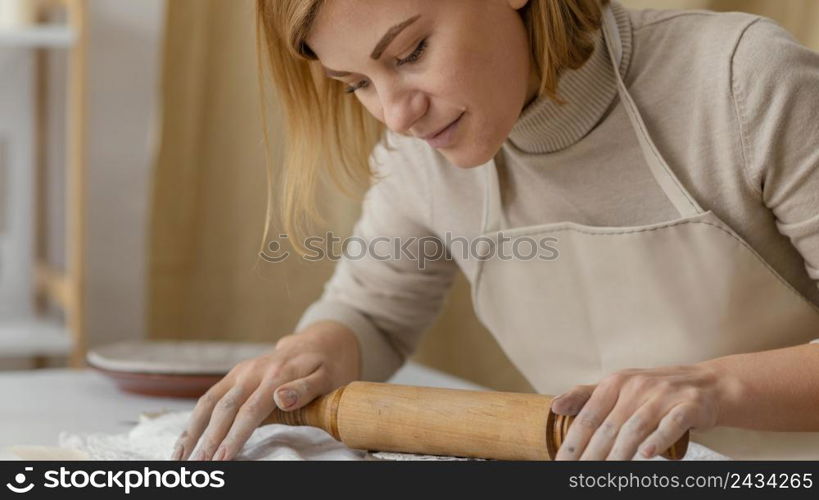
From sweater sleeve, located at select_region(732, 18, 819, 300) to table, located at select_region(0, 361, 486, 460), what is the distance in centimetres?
57

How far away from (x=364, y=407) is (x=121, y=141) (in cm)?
169

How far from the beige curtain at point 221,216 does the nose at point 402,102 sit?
1.18 m

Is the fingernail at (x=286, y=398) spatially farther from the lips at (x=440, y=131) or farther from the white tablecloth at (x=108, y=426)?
the lips at (x=440, y=131)

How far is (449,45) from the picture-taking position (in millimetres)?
1048

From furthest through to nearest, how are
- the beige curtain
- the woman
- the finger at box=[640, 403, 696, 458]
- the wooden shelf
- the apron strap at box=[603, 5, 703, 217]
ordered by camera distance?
1. the beige curtain
2. the wooden shelf
3. the apron strap at box=[603, 5, 703, 217]
4. the woman
5. the finger at box=[640, 403, 696, 458]

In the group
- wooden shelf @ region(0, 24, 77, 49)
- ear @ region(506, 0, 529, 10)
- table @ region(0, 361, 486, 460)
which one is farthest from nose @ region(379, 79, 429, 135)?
wooden shelf @ region(0, 24, 77, 49)

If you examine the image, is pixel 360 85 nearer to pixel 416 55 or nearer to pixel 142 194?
pixel 416 55

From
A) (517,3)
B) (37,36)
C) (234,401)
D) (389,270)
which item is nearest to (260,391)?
(234,401)

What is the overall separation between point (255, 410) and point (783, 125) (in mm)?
583

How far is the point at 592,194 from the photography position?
1.22 meters

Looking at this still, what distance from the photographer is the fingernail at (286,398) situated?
3.59 feet

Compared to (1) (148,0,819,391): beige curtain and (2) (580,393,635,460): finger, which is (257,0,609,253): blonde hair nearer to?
(2) (580,393,635,460): finger

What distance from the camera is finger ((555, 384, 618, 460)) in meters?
0.87
